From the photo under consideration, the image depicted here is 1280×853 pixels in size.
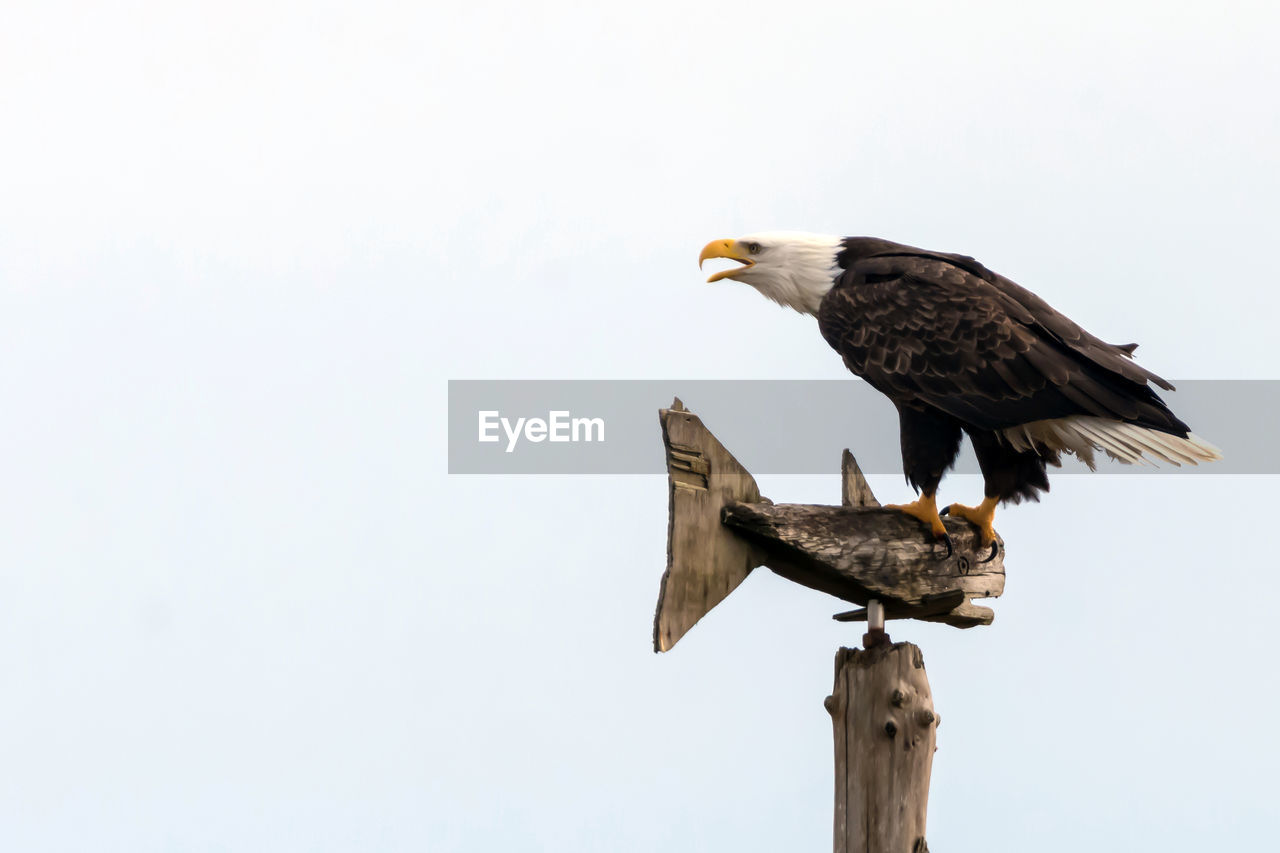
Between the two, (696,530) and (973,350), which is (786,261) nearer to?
(973,350)

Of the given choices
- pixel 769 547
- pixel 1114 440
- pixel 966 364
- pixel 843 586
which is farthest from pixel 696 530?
pixel 1114 440

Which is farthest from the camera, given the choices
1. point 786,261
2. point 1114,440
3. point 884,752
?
point 786,261

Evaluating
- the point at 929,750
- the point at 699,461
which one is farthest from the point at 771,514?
the point at 929,750

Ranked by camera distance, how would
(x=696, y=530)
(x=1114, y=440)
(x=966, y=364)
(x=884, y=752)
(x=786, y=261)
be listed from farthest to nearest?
(x=786, y=261) → (x=966, y=364) → (x=1114, y=440) → (x=884, y=752) → (x=696, y=530)

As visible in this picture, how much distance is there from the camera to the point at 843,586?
15.6 ft

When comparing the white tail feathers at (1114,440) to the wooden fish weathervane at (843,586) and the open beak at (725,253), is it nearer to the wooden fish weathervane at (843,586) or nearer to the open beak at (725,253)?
the wooden fish weathervane at (843,586)

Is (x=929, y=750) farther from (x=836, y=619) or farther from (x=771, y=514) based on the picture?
(x=771, y=514)

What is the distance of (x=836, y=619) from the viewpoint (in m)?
5.04

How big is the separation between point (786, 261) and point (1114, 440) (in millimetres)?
1483

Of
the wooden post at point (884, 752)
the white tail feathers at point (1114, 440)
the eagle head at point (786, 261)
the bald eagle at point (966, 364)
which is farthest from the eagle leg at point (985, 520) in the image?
the eagle head at point (786, 261)

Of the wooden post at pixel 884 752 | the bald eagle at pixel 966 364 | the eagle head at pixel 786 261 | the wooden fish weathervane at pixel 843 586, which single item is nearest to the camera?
the wooden fish weathervane at pixel 843 586

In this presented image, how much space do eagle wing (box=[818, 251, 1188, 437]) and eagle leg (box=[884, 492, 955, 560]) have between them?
14.8 inches

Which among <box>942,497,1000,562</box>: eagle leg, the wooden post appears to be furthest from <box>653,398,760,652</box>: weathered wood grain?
<box>942,497,1000,562</box>: eagle leg

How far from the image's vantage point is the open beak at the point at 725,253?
5184 millimetres
